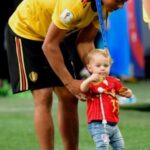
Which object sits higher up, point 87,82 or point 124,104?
point 87,82

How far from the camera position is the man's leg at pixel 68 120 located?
6121 mm

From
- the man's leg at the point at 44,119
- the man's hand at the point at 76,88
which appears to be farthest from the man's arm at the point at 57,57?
the man's leg at the point at 44,119

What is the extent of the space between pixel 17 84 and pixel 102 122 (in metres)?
0.90

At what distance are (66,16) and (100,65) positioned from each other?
0.44 meters

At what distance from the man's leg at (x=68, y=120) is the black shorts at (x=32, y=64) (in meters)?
0.15

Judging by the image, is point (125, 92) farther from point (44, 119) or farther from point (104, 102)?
point (44, 119)

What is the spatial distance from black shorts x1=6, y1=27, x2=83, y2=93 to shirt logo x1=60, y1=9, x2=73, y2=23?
658 mm

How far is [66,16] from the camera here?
5.36 meters

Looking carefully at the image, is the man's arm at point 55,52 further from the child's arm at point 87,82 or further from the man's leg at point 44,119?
the man's leg at point 44,119

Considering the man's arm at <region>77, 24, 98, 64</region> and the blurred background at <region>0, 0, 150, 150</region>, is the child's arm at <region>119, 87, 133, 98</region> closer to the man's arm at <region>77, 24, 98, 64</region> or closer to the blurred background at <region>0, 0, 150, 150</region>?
the man's arm at <region>77, 24, 98, 64</region>

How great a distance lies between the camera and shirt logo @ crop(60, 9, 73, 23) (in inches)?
211

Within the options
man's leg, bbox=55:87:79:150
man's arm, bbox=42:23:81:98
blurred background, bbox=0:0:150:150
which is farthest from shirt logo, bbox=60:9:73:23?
blurred background, bbox=0:0:150:150

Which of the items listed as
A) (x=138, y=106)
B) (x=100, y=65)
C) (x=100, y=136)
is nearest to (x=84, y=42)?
(x=100, y=65)

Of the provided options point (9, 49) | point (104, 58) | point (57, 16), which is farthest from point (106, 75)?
point (9, 49)
